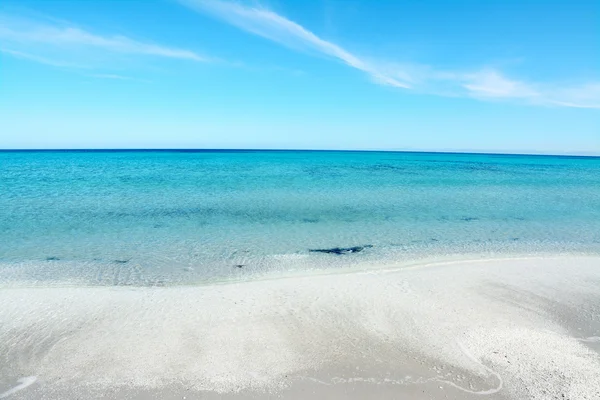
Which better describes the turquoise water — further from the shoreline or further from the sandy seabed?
the sandy seabed

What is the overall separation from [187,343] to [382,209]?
16.4 m

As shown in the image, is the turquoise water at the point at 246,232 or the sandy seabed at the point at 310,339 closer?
the sandy seabed at the point at 310,339

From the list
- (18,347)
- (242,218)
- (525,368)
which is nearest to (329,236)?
(242,218)

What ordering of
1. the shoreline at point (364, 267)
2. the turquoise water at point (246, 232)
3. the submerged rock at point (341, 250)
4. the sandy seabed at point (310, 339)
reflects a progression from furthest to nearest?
the submerged rock at point (341, 250) → the turquoise water at point (246, 232) → the shoreline at point (364, 267) → the sandy seabed at point (310, 339)

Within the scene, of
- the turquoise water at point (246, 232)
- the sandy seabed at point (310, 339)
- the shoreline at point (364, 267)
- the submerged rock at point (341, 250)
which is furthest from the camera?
the submerged rock at point (341, 250)

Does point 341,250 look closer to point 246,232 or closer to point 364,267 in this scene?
point 364,267

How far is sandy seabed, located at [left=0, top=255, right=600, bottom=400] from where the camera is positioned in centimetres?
564

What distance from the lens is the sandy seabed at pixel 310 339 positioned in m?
5.64

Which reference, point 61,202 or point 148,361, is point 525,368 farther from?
point 61,202

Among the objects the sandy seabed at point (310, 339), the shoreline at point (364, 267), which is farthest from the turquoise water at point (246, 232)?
the sandy seabed at point (310, 339)

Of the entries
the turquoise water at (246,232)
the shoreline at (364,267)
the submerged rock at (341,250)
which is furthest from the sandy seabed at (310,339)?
the submerged rock at (341,250)

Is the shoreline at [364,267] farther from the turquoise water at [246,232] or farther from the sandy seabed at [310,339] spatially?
the sandy seabed at [310,339]

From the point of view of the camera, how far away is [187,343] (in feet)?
22.4

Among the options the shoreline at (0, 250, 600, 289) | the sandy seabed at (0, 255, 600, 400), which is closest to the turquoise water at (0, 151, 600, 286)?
the shoreline at (0, 250, 600, 289)
